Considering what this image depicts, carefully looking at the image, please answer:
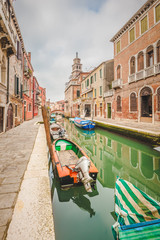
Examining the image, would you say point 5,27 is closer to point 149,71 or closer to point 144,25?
point 149,71

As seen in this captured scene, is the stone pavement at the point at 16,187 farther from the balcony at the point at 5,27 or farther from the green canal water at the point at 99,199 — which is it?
the balcony at the point at 5,27

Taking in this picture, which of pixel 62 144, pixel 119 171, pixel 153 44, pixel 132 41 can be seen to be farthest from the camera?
pixel 132 41

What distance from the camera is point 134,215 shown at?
1849 mm

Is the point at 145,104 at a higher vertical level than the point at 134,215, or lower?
higher

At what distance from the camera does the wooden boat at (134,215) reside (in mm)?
1554

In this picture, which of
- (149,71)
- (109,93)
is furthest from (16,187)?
(109,93)

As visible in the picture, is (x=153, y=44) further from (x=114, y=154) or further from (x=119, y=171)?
(x=119, y=171)

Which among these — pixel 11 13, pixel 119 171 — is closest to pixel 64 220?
pixel 119 171

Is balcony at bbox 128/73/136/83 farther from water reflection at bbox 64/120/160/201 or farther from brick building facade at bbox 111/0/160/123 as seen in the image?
water reflection at bbox 64/120/160/201

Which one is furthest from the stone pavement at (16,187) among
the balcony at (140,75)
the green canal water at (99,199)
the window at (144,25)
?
the window at (144,25)

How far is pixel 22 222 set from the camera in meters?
1.82

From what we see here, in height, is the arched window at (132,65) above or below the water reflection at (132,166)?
above

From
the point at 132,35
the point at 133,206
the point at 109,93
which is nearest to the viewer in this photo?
the point at 133,206

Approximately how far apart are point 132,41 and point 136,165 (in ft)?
46.2
